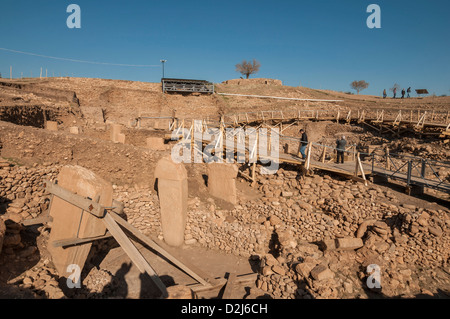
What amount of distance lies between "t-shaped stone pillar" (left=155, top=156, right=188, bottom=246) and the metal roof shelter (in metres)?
24.9

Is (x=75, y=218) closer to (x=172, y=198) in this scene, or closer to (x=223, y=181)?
(x=172, y=198)

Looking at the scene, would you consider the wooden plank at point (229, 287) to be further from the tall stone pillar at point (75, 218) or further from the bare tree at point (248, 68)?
the bare tree at point (248, 68)

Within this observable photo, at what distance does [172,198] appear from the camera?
754 cm

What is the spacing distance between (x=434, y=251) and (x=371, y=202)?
179 cm

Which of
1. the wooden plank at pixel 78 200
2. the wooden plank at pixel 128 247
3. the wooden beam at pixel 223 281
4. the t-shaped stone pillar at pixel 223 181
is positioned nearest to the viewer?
the wooden plank at pixel 78 200

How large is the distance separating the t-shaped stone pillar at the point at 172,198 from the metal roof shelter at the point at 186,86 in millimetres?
24873

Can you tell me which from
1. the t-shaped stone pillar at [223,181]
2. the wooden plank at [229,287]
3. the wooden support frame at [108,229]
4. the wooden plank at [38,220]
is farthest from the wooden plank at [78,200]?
the t-shaped stone pillar at [223,181]

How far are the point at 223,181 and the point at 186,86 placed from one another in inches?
976

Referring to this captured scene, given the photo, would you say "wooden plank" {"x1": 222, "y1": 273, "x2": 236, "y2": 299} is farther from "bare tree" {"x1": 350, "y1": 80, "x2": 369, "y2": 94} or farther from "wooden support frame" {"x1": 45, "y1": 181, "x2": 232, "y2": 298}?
"bare tree" {"x1": 350, "y1": 80, "x2": 369, "y2": 94}

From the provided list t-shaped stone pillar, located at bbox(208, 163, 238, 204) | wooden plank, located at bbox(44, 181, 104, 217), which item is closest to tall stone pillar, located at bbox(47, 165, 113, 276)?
wooden plank, located at bbox(44, 181, 104, 217)

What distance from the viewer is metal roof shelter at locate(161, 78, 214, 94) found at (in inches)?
1206

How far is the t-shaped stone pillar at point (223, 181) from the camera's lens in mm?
8754
